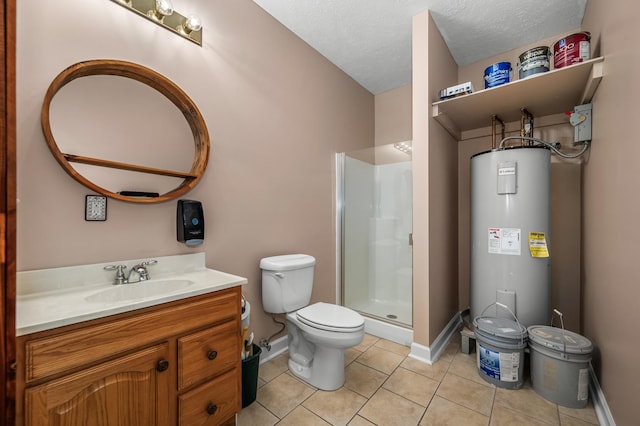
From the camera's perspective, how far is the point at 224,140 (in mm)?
1728

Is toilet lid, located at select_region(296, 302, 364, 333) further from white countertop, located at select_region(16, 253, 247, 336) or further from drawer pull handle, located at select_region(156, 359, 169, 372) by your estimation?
drawer pull handle, located at select_region(156, 359, 169, 372)

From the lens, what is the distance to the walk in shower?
98.9 inches

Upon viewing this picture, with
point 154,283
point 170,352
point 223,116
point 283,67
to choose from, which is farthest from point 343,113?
point 170,352

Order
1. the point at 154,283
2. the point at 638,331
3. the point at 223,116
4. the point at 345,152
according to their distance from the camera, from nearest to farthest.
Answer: the point at 638,331 → the point at 154,283 → the point at 223,116 → the point at 345,152

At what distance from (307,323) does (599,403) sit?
1664 millimetres

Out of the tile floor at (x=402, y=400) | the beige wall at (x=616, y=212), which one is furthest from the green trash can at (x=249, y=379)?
the beige wall at (x=616, y=212)

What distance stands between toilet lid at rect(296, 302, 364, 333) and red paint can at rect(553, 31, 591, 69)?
2.11m

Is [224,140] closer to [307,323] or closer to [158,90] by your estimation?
[158,90]

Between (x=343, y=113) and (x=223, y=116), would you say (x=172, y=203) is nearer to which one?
(x=223, y=116)

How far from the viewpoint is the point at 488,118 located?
2.41 m

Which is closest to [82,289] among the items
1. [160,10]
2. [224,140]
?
[224,140]

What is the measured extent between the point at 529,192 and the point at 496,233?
1.19 ft

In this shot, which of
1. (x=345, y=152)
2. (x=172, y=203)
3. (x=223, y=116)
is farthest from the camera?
(x=345, y=152)

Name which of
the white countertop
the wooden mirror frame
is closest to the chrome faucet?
the white countertop
